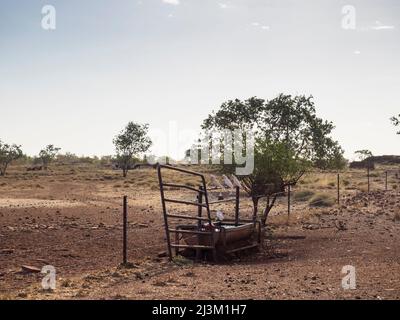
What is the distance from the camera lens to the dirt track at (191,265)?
8.33 meters

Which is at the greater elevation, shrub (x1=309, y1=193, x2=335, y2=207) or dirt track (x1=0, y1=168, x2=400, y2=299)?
shrub (x1=309, y1=193, x2=335, y2=207)

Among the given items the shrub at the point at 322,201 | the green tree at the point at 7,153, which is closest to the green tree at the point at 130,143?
the green tree at the point at 7,153

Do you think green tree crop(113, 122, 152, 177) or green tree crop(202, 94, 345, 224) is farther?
green tree crop(113, 122, 152, 177)

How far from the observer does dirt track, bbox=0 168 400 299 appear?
8.33m

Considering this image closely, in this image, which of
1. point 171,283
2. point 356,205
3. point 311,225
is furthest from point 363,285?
point 356,205

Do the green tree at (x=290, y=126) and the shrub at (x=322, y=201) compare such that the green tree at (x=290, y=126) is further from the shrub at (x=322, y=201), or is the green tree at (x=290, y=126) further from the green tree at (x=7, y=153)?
the green tree at (x=7, y=153)

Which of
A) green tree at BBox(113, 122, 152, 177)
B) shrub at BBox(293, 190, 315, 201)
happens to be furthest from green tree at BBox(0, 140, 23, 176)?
shrub at BBox(293, 190, 315, 201)

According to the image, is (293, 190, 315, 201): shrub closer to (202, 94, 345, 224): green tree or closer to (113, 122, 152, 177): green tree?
(202, 94, 345, 224): green tree

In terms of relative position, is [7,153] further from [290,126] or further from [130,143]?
[290,126]

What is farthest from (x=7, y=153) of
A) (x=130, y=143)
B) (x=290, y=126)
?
(x=290, y=126)

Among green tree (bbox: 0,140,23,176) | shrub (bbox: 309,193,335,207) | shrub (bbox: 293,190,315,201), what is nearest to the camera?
shrub (bbox: 309,193,335,207)

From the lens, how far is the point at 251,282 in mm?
9133

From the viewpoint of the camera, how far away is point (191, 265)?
11508mm
